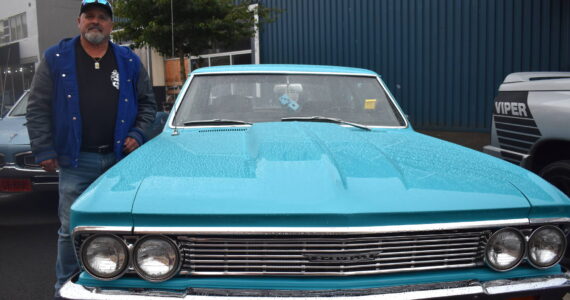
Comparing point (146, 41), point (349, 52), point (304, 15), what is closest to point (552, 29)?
point (349, 52)

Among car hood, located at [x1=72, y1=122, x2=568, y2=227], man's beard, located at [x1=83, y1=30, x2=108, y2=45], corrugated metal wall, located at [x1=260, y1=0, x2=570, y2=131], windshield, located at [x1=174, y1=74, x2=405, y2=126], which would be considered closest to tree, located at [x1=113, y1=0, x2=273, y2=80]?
corrugated metal wall, located at [x1=260, y1=0, x2=570, y2=131]

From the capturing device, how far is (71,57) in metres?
2.77

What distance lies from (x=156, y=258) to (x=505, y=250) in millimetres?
1319

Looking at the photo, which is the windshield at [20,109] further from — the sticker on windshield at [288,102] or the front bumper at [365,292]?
the front bumper at [365,292]

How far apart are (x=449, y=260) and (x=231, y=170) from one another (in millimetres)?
934

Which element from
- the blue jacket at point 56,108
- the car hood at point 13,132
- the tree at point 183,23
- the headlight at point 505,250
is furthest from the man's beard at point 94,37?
the tree at point 183,23

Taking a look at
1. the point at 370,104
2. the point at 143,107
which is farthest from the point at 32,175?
the point at 370,104

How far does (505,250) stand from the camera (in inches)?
72.0

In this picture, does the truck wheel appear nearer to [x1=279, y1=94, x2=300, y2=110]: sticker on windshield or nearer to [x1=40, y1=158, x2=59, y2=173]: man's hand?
[x1=279, y1=94, x2=300, y2=110]: sticker on windshield

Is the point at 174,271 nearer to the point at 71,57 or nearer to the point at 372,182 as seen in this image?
the point at 372,182

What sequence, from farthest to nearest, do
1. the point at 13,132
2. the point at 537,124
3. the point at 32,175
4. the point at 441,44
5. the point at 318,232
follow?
the point at 441,44, the point at 13,132, the point at 32,175, the point at 537,124, the point at 318,232

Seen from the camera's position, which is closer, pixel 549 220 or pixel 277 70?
pixel 549 220

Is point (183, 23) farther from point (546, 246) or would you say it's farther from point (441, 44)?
point (546, 246)

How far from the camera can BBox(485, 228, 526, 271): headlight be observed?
1814 mm
